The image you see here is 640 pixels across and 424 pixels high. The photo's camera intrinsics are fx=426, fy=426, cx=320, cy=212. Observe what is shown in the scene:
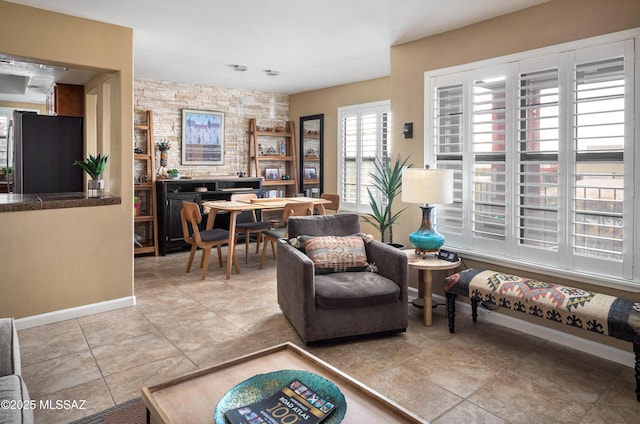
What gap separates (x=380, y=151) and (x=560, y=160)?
3.23m

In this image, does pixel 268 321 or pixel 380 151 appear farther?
pixel 380 151

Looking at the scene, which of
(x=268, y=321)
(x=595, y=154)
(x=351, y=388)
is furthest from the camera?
(x=268, y=321)

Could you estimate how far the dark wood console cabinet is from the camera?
625 cm

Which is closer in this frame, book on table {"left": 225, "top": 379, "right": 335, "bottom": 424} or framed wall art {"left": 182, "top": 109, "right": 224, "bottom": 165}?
book on table {"left": 225, "top": 379, "right": 335, "bottom": 424}

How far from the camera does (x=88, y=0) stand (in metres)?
3.30

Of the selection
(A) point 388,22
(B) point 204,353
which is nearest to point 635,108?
(A) point 388,22

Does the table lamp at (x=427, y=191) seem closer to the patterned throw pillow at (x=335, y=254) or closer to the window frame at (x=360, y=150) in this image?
the patterned throw pillow at (x=335, y=254)

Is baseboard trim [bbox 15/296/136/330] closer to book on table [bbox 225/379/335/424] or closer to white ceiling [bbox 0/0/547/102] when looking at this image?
white ceiling [bbox 0/0/547/102]

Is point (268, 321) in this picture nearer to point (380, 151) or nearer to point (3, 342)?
point (3, 342)

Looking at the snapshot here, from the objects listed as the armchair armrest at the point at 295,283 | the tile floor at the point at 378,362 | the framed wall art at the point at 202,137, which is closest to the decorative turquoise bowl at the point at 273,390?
the tile floor at the point at 378,362

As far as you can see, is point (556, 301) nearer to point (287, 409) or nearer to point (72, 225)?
point (287, 409)

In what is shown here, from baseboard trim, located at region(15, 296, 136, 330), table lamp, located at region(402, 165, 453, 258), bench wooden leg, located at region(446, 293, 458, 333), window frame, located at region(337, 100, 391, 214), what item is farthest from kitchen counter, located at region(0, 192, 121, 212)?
window frame, located at region(337, 100, 391, 214)

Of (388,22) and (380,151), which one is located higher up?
(388,22)

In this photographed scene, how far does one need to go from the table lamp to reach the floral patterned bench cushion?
0.44m
